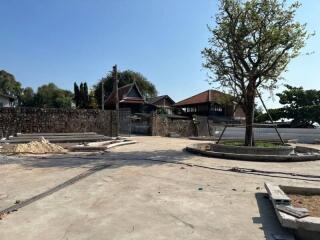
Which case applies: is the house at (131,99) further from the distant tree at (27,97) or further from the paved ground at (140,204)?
the paved ground at (140,204)

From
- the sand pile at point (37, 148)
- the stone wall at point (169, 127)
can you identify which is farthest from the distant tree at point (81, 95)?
the sand pile at point (37, 148)

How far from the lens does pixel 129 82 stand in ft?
216

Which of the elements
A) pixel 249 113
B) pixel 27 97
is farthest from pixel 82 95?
pixel 249 113

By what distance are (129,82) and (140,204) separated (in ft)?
199

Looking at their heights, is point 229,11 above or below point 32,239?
above

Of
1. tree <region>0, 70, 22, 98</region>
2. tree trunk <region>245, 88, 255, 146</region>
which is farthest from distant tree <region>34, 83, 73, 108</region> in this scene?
tree trunk <region>245, 88, 255, 146</region>

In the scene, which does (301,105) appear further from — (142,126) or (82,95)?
(82,95)

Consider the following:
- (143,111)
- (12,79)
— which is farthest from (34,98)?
(143,111)

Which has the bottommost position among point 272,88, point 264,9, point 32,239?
→ point 32,239

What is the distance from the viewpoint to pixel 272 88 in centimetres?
1694

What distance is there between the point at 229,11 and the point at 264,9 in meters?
1.55

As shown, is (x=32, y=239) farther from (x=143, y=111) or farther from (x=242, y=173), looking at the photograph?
(x=143, y=111)

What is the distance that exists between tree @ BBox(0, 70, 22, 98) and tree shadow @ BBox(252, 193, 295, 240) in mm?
74224

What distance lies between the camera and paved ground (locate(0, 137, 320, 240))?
4594 mm
